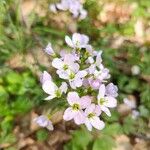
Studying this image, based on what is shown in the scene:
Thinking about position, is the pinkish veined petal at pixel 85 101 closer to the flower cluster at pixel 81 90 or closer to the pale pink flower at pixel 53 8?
the flower cluster at pixel 81 90

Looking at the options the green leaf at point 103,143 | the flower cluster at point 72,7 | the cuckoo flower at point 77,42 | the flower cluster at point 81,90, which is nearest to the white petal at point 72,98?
the flower cluster at point 81,90

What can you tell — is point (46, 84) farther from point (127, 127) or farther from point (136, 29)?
point (136, 29)

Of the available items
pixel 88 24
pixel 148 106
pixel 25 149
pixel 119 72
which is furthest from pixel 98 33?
pixel 25 149

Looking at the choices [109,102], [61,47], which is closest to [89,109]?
[109,102]

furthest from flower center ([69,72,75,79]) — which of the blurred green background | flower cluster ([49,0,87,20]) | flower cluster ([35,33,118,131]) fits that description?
flower cluster ([49,0,87,20])

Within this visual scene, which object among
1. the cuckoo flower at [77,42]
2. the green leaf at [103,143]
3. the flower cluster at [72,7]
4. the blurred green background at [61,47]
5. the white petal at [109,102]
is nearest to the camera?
the white petal at [109,102]
